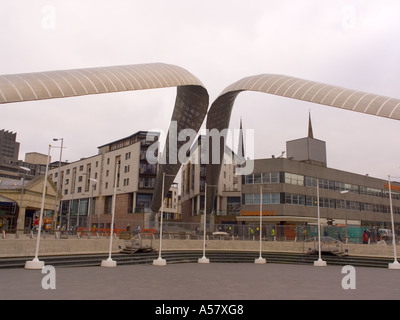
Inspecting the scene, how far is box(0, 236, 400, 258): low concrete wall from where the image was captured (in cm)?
2061

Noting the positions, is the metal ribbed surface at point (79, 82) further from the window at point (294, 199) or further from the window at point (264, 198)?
the window at point (294, 199)

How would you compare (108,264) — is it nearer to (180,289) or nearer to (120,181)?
(180,289)

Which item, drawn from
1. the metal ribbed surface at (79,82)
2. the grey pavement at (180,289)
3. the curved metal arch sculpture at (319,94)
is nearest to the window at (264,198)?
the curved metal arch sculpture at (319,94)

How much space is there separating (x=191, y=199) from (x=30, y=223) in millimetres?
45131

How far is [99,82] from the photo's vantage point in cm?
2395

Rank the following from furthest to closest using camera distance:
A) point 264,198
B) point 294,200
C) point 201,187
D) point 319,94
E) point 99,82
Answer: point 201,187 → point 264,198 → point 294,200 → point 319,94 → point 99,82

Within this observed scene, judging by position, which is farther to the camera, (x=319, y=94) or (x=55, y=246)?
(x=319, y=94)

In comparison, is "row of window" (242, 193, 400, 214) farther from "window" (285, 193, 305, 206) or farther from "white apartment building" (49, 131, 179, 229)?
"white apartment building" (49, 131, 179, 229)

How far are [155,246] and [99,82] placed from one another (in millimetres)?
14036

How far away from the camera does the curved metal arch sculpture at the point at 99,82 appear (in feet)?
62.8

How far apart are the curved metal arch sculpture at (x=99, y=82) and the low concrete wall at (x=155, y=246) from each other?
8491mm

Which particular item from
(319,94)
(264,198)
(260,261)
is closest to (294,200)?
(264,198)

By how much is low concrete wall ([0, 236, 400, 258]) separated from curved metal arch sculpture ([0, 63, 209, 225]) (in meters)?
8.49
